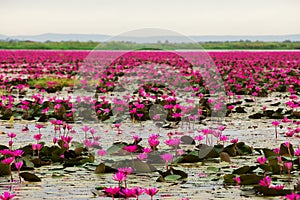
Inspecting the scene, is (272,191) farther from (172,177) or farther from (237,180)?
(172,177)

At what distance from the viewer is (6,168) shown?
4.69 metres

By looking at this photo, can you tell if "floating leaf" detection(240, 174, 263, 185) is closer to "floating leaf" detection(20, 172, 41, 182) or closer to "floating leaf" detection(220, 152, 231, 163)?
"floating leaf" detection(220, 152, 231, 163)

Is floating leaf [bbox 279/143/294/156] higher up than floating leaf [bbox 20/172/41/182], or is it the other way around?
floating leaf [bbox 279/143/294/156]

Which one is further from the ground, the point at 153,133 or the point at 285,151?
the point at 285,151

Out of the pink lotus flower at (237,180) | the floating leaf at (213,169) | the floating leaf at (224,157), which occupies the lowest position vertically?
the floating leaf at (213,169)

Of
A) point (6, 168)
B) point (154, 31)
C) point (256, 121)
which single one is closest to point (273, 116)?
point (256, 121)

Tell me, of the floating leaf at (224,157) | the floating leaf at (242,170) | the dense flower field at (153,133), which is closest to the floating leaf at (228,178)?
the dense flower field at (153,133)

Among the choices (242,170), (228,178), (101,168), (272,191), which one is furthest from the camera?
(101,168)

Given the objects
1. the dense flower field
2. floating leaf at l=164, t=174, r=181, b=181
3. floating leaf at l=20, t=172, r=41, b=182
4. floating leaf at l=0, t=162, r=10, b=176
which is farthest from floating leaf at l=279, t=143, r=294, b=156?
floating leaf at l=0, t=162, r=10, b=176

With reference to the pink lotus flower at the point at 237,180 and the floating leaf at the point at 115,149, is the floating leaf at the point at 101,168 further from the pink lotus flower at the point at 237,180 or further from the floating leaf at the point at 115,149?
the pink lotus flower at the point at 237,180

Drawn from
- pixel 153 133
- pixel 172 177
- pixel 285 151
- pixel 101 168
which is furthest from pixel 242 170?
pixel 153 133

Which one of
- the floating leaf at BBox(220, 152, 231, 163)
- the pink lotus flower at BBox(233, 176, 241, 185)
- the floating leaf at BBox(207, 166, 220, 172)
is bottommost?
the floating leaf at BBox(207, 166, 220, 172)

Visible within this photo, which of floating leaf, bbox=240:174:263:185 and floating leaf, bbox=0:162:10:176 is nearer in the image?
floating leaf, bbox=240:174:263:185

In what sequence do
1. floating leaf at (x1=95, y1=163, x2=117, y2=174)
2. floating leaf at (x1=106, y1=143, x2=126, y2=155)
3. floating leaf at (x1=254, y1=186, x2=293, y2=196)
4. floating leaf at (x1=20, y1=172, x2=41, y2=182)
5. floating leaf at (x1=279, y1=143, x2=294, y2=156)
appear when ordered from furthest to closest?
floating leaf at (x1=106, y1=143, x2=126, y2=155) → floating leaf at (x1=279, y1=143, x2=294, y2=156) → floating leaf at (x1=95, y1=163, x2=117, y2=174) → floating leaf at (x1=20, y1=172, x2=41, y2=182) → floating leaf at (x1=254, y1=186, x2=293, y2=196)
